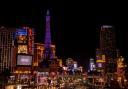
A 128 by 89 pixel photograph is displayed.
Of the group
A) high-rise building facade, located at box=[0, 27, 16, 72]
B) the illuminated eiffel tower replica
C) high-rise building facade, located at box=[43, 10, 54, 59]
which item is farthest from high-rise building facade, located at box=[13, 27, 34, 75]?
the illuminated eiffel tower replica

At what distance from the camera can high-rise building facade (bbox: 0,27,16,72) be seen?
11469cm

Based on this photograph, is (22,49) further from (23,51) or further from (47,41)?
(47,41)

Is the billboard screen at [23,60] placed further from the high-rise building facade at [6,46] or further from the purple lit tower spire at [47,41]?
the purple lit tower spire at [47,41]

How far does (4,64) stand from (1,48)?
→ 7968mm

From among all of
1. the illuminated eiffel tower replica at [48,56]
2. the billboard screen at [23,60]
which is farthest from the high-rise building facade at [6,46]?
the billboard screen at [23,60]

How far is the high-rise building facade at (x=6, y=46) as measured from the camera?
4515 inches

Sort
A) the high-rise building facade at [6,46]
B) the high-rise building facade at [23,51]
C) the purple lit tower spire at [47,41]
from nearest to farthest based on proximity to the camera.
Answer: the high-rise building facade at [23,51] → the high-rise building facade at [6,46] → the purple lit tower spire at [47,41]

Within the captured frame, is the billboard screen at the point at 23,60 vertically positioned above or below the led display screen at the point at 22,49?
below

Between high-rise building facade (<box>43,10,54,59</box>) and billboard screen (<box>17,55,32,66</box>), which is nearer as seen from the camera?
billboard screen (<box>17,55,32,66</box>)

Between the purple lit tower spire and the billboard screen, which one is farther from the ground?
the purple lit tower spire

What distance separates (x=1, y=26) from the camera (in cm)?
12431

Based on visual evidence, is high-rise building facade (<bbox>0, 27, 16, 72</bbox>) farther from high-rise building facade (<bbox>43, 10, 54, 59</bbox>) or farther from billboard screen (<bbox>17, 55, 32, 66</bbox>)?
billboard screen (<bbox>17, 55, 32, 66</bbox>)

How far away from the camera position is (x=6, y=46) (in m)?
120

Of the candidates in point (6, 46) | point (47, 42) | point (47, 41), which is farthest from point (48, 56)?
point (6, 46)
